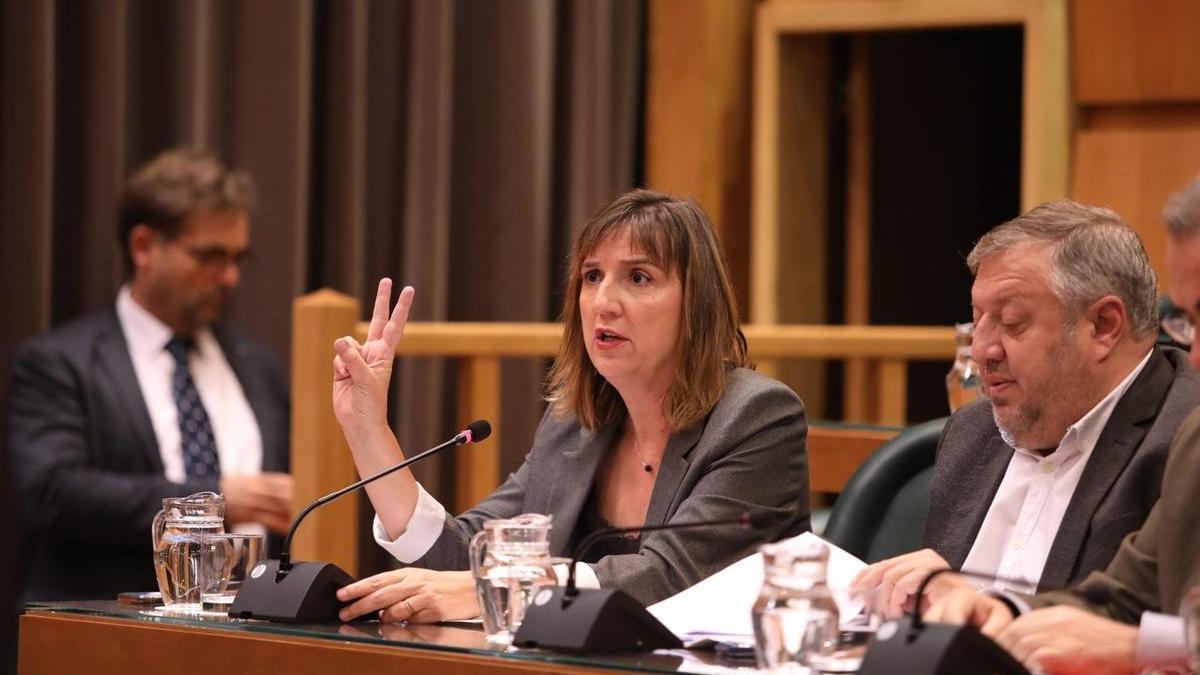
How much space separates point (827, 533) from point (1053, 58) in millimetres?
2164

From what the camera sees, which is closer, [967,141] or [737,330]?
[737,330]

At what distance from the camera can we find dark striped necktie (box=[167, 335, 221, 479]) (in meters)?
4.20

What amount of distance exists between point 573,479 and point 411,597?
59cm

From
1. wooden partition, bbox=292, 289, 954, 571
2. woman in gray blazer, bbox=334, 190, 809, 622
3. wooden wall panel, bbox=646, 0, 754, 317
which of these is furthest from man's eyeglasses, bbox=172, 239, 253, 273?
woman in gray blazer, bbox=334, 190, 809, 622

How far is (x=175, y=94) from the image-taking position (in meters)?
4.41

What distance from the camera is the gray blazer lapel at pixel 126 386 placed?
4.11 meters

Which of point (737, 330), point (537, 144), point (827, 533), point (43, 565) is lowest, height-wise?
point (43, 565)

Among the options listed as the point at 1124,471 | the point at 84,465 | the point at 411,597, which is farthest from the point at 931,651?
the point at 84,465

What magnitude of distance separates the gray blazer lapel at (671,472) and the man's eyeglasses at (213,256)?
79.4 inches

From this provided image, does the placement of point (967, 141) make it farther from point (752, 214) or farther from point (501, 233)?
Answer: point (501, 233)

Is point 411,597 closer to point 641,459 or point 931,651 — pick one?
point 641,459

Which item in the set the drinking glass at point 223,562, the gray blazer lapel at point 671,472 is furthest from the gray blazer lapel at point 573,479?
the drinking glass at point 223,562

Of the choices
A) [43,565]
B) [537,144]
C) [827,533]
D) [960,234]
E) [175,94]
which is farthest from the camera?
[960,234]

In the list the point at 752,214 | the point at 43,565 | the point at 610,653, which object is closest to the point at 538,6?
the point at 752,214
